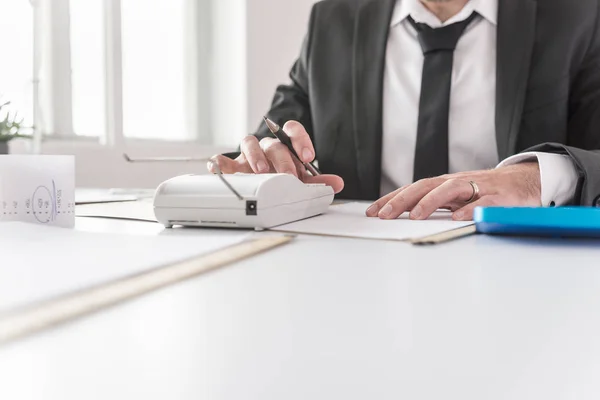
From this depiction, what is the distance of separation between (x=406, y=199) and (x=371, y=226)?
0.33 ft

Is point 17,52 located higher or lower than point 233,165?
higher

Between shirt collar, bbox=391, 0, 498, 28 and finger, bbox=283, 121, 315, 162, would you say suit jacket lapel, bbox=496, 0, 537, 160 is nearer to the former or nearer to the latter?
shirt collar, bbox=391, 0, 498, 28

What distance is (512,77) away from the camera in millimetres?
1397

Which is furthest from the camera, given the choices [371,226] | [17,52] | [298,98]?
[17,52]

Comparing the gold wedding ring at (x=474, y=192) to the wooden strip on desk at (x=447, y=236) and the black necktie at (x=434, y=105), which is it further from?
the black necktie at (x=434, y=105)

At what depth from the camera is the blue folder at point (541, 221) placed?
58 cm

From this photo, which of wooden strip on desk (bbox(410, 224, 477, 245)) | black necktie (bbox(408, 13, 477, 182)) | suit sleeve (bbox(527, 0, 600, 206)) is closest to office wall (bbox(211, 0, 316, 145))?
black necktie (bbox(408, 13, 477, 182))

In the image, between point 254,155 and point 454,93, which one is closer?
point 254,155

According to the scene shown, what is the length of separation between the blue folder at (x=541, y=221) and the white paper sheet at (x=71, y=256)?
25 centimetres

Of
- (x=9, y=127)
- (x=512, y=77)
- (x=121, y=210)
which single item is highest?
(x=512, y=77)

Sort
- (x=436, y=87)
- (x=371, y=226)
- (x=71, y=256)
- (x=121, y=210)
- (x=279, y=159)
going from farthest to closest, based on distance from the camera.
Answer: (x=436, y=87) < (x=279, y=159) < (x=121, y=210) < (x=371, y=226) < (x=71, y=256)

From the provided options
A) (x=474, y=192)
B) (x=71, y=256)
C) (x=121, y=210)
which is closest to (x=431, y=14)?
(x=474, y=192)

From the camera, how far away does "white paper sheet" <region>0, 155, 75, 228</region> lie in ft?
2.22

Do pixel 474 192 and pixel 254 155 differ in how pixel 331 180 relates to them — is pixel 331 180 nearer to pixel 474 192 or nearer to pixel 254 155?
pixel 254 155
